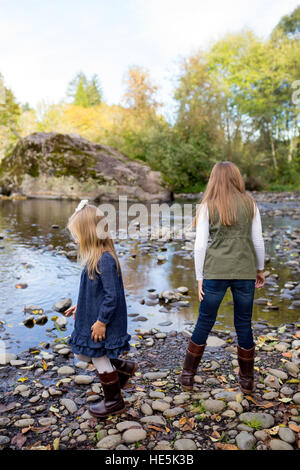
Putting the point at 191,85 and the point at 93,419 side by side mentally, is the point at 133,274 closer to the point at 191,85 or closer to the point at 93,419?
the point at 93,419

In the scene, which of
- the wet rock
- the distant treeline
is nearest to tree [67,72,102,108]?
the distant treeline

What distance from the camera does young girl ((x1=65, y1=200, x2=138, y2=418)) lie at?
271 centimetres

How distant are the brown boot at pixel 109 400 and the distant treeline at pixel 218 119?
69.2 feet

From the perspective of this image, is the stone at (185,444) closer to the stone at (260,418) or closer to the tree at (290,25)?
the stone at (260,418)

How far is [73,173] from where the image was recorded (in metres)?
20.2

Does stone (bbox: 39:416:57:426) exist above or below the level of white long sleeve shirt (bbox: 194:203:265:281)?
below

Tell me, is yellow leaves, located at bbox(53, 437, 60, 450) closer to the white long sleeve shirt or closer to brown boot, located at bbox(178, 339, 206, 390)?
brown boot, located at bbox(178, 339, 206, 390)

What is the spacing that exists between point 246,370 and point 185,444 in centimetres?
92

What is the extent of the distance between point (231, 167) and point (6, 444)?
8.51 ft

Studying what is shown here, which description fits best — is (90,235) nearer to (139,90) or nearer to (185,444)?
(185,444)

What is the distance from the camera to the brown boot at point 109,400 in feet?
8.99

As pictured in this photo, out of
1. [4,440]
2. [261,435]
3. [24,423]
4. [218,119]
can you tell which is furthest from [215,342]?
[218,119]

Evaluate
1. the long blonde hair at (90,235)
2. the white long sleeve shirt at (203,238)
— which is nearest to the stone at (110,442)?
the long blonde hair at (90,235)

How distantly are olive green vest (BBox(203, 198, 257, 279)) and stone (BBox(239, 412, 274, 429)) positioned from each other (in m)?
0.99
